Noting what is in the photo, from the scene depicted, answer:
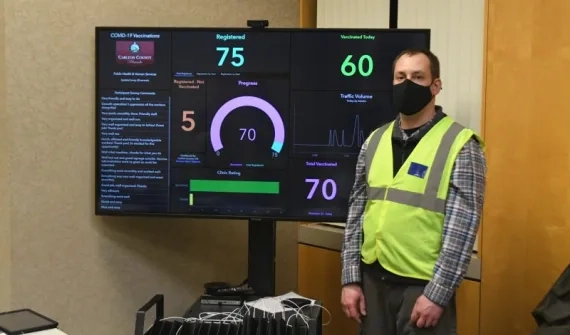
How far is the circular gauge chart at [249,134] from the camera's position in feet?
8.95

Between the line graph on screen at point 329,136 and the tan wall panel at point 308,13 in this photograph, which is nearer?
the line graph on screen at point 329,136

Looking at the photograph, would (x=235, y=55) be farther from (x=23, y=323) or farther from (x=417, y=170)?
(x=23, y=323)

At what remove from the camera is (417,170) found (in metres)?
2.25

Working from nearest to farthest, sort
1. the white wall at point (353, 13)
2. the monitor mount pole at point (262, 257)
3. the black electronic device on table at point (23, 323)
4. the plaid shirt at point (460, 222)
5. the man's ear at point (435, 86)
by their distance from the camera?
the black electronic device on table at point (23, 323), the plaid shirt at point (460, 222), the man's ear at point (435, 86), the monitor mount pole at point (262, 257), the white wall at point (353, 13)

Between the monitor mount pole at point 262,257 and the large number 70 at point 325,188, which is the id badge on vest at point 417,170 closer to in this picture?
the large number 70 at point 325,188

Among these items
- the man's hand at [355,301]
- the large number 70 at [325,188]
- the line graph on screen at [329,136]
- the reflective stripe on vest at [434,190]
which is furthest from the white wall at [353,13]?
the man's hand at [355,301]

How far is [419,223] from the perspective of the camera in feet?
7.30

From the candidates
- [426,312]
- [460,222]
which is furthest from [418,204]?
[426,312]

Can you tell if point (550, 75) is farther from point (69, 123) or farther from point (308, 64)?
point (69, 123)

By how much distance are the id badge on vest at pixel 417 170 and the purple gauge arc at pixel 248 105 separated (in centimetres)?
64

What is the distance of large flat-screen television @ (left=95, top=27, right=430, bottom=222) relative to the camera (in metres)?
2.71

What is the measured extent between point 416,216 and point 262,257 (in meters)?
0.83

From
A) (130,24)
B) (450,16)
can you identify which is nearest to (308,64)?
(450,16)

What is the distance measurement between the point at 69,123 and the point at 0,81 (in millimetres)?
318
